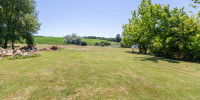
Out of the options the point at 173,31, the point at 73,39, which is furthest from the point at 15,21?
the point at 73,39

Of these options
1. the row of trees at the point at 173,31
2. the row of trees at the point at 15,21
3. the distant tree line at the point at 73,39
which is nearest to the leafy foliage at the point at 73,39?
the distant tree line at the point at 73,39

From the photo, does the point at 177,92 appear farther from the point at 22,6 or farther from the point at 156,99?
the point at 22,6

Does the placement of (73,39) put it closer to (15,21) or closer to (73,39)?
(73,39)

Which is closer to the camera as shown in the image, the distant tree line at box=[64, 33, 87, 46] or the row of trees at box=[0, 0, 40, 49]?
the row of trees at box=[0, 0, 40, 49]

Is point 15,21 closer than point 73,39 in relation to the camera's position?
Yes

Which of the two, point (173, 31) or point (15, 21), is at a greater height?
point (15, 21)

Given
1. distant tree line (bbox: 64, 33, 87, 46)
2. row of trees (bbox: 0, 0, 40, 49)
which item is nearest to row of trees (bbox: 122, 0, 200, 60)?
row of trees (bbox: 0, 0, 40, 49)

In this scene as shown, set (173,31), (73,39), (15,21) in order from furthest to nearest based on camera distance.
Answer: (73,39), (15,21), (173,31)

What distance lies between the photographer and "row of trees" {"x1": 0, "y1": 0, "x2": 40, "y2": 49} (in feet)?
55.8

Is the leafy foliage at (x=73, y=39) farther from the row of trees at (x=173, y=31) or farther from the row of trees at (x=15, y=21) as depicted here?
the row of trees at (x=173, y=31)

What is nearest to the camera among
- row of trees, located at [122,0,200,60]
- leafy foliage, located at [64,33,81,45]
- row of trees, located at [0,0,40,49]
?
row of trees, located at [122,0,200,60]

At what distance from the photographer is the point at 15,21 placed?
59.3ft

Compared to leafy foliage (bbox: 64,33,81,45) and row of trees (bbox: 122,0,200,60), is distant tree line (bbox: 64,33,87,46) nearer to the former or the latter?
leafy foliage (bbox: 64,33,81,45)

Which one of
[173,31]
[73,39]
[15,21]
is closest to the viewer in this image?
[173,31]
